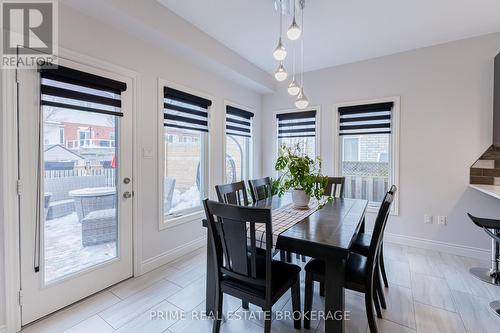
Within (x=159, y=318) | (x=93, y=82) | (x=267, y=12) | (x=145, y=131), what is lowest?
(x=159, y=318)

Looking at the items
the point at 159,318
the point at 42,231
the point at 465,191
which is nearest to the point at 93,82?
the point at 42,231

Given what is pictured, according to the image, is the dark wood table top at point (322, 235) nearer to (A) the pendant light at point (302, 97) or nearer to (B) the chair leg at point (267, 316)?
(B) the chair leg at point (267, 316)

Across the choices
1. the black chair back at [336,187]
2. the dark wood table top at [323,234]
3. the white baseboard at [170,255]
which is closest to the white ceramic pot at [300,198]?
the dark wood table top at [323,234]

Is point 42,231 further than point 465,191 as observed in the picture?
No

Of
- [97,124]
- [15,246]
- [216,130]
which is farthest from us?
[216,130]

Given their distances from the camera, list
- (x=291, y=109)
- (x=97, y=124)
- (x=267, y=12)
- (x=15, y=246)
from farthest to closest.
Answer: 1. (x=291, y=109)
2. (x=267, y=12)
3. (x=97, y=124)
4. (x=15, y=246)

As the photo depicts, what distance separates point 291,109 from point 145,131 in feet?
8.99

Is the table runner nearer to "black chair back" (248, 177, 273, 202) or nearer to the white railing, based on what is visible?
"black chair back" (248, 177, 273, 202)

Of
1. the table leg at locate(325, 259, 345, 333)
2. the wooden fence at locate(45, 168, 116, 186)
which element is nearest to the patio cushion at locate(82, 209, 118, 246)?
the wooden fence at locate(45, 168, 116, 186)

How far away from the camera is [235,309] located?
200 cm

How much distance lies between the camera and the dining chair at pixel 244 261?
4.40 ft

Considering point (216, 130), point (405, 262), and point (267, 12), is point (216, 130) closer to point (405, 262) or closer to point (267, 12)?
point (267, 12)

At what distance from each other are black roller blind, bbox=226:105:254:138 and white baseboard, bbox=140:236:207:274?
5.93 feet

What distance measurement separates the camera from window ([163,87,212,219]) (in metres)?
2.89
